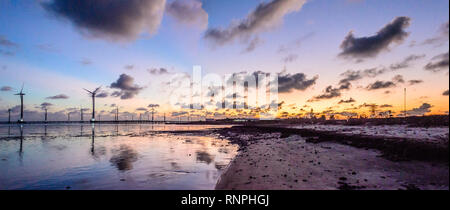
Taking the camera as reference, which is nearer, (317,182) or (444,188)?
(444,188)

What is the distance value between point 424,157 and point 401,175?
1.84 meters

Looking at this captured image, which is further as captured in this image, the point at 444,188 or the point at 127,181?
the point at 127,181

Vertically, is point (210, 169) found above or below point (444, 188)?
below

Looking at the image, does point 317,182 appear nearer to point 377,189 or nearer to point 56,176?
point 377,189

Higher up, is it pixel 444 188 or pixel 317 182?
pixel 444 188

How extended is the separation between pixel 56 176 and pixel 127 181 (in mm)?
7075

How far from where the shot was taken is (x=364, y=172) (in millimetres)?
13117
